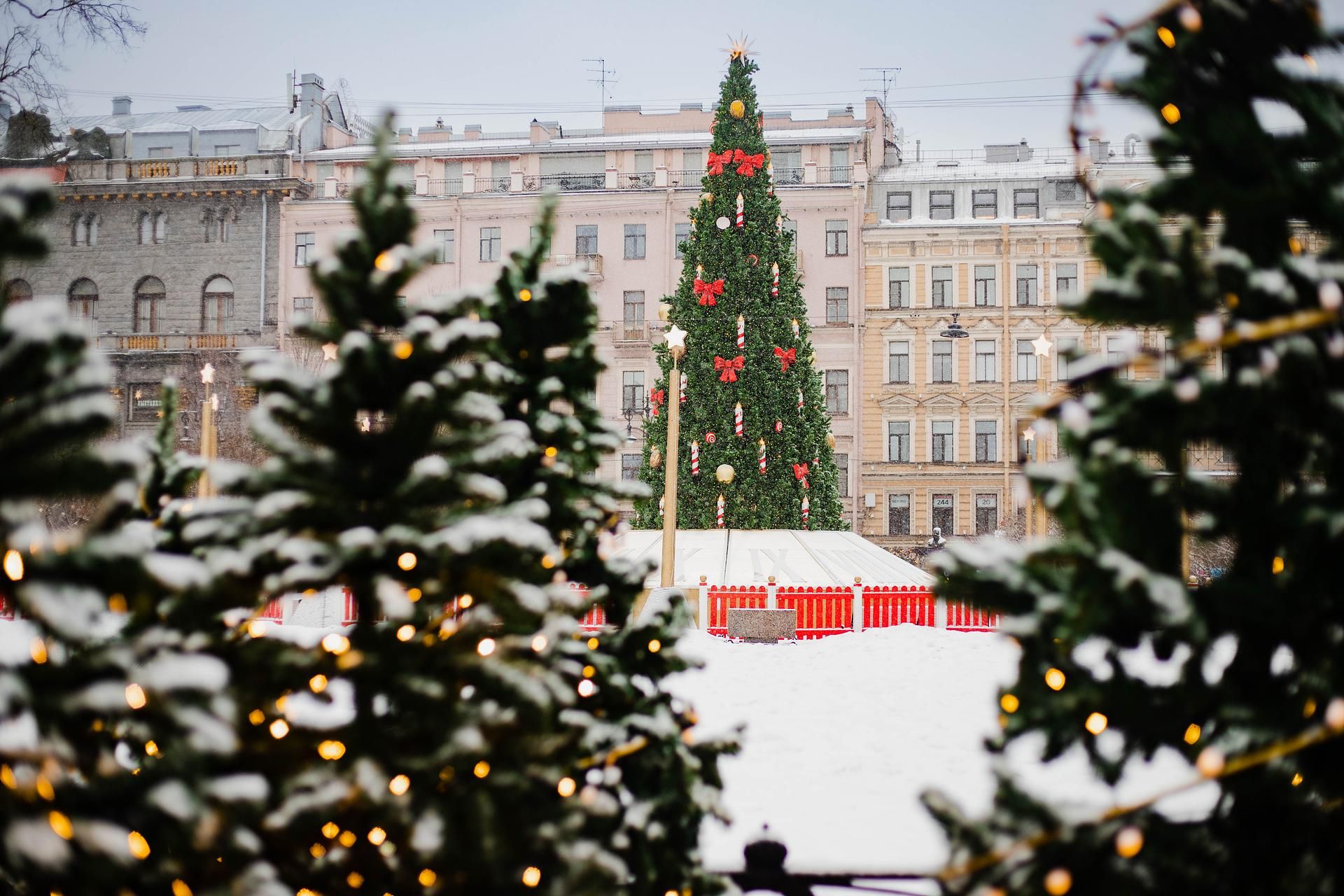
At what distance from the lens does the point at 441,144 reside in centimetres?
3897

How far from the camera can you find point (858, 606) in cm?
1417

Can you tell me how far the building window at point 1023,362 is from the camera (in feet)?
114

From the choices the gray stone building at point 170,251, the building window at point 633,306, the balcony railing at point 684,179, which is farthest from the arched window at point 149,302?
the balcony railing at point 684,179

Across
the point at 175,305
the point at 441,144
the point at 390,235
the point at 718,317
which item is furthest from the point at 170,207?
the point at 390,235

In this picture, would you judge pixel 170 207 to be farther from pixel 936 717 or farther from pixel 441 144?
pixel 936 717

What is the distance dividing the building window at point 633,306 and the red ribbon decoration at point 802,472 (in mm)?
18079

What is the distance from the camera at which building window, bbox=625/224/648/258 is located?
3634 cm

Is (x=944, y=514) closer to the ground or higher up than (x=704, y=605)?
higher up

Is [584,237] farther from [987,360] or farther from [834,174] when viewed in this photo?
[987,360]

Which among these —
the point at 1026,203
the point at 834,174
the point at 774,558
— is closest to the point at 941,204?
the point at 1026,203

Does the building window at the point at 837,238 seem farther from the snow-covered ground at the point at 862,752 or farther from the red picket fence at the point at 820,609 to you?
the snow-covered ground at the point at 862,752

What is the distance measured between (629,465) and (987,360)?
13497 millimetres

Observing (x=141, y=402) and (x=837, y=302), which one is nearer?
(x=837, y=302)

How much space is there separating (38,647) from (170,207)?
41411mm
